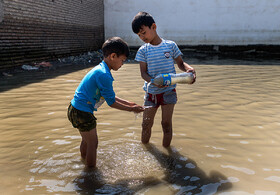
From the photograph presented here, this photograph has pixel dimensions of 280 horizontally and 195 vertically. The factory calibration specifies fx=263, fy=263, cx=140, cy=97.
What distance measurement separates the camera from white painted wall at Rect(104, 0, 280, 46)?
15.8 m

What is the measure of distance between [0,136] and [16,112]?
1.07m

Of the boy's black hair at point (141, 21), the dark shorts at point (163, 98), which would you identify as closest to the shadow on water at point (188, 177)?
the dark shorts at point (163, 98)

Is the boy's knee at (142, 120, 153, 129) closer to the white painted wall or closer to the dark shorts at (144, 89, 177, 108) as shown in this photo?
the dark shorts at (144, 89, 177, 108)

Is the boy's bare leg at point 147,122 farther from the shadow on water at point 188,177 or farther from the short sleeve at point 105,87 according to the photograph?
the short sleeve at point 105,87

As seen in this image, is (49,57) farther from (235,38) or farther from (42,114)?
(235,38)

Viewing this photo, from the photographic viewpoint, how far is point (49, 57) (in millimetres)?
11039

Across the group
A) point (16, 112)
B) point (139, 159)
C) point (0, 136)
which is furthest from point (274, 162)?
point (16, 112)

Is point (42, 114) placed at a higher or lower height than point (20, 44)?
lower

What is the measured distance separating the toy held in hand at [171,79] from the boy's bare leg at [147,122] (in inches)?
19.3

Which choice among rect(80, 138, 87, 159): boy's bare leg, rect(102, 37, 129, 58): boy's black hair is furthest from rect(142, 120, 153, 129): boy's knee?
rect(102, 37, 129, 58): boy's black hair

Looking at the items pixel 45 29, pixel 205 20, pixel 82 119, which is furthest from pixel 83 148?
pixel 205 20

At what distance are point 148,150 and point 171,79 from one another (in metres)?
0.95

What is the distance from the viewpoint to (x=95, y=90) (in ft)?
8.06

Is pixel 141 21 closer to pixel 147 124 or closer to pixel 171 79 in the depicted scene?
pixel 171 79
